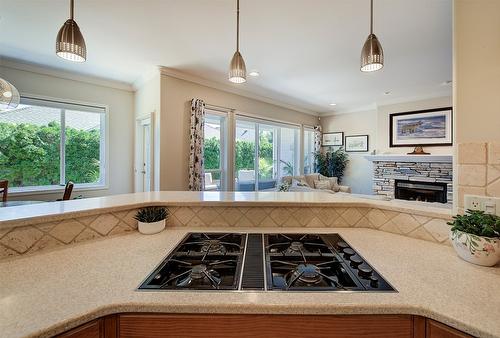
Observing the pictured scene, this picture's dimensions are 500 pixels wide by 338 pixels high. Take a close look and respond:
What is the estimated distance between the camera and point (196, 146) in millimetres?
3822

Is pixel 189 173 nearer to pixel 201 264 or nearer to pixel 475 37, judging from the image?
pixel 201 264

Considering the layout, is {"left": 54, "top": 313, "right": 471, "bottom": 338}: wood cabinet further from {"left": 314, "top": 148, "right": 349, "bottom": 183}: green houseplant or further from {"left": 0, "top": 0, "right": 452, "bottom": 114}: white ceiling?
{"left": 314, "top": 148, "right": 349, "bottom": 183}: green houseplant

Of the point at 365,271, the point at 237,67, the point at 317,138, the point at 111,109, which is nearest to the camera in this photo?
the point at 365,271

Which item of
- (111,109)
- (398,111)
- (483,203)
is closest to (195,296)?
(483,203)

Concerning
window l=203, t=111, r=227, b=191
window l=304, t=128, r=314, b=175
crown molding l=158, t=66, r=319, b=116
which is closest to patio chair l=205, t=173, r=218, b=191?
window l=203, t=111, r=227, b=191

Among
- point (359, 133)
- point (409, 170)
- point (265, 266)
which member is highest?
point (359, 133)

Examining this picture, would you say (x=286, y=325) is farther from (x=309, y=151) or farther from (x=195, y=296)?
(x=309, y=151)

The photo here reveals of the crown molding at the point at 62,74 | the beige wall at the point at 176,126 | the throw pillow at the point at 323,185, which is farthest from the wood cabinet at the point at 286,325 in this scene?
the throw pillow at the point at 323,185

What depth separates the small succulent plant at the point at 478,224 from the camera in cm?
91

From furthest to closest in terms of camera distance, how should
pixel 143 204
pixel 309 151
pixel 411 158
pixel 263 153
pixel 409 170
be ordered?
pixel 309 151
pixel 263 153
pixel 409 170
pixel 411 158
pixel 143 204

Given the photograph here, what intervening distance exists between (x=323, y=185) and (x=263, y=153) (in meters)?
1.56

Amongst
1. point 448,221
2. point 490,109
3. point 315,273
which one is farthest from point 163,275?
point 490,109

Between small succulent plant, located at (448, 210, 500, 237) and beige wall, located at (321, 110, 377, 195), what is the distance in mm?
5413

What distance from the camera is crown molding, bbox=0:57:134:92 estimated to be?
325 cm
